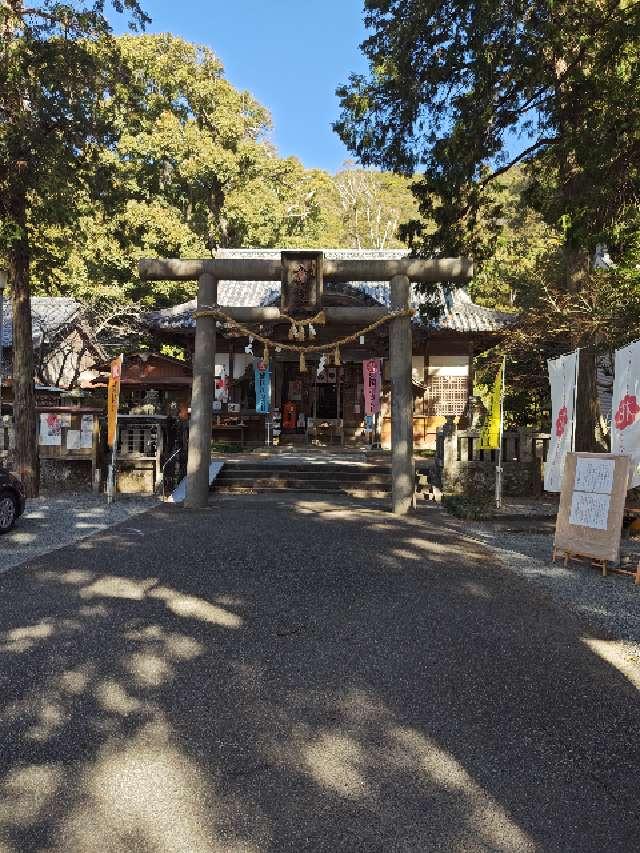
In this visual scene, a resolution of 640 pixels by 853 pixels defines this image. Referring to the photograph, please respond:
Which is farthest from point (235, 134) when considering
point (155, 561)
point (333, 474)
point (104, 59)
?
point (155, 561)

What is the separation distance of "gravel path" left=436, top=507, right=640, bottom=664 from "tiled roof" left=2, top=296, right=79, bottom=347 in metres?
20.0

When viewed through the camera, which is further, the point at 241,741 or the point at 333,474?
the point at 333,474

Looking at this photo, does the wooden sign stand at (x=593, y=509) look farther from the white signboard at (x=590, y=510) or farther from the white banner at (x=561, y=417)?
the white banner at (x=561, y=417)

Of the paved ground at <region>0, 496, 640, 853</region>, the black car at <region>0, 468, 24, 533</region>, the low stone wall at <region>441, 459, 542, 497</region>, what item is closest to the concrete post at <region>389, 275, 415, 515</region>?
the low stone wall at <region>441, 459, 542, 497</region>

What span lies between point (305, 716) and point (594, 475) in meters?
5.09

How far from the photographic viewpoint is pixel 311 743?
300 cm

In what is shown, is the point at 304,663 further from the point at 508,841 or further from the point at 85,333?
the point at 85,333

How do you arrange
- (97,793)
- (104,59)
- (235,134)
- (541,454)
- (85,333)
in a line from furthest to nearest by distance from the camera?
(235,134)
(85,333)
(541,454)
(104,59)
(97,793)

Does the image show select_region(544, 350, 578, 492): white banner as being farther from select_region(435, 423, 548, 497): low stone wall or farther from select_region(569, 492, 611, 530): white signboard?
select_region(435, 423, 548, 497): low stone wall

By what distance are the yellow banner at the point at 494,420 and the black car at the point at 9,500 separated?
27.0 feet

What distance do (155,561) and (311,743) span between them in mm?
3932

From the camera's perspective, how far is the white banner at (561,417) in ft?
26.8

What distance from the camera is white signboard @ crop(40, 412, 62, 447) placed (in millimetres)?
12742

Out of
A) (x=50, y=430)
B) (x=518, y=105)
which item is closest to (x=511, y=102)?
(x=518, y=105)
